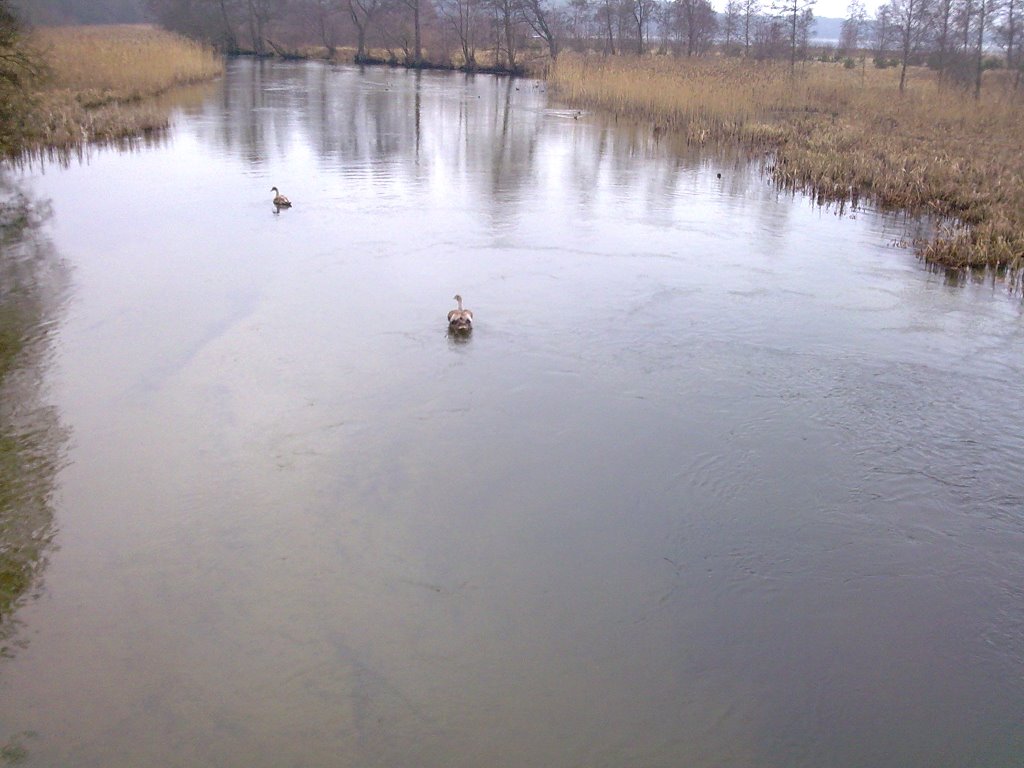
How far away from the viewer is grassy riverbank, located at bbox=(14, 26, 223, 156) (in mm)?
14414

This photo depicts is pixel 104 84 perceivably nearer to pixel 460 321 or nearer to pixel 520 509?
pixel 460 321

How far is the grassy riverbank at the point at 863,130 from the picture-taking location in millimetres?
Result: 10734

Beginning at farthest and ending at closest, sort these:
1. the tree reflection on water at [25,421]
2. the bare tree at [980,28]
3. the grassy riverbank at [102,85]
Result: 1. the bare tree at [980,28]
2. the grassy riverbank at [102,85]
3. the tree reflection on water at [25,421]

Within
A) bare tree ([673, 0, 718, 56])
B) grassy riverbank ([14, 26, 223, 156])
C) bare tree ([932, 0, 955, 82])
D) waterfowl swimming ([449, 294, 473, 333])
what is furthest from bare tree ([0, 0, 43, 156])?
bare tree ([673, 0, 718, 56])

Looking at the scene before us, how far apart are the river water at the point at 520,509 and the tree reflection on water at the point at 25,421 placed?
82 mm

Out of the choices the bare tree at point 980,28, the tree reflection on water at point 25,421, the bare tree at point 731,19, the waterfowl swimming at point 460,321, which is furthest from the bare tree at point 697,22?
the waterfowl swimming at point 460,321

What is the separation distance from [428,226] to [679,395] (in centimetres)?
499

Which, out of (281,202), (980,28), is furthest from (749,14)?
(281,202)

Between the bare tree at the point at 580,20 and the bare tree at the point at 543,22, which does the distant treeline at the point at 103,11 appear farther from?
the bare tree at the point at 580,20

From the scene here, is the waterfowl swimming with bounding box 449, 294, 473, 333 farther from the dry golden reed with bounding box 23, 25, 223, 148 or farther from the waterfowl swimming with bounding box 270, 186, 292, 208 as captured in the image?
the dry golden reed with bounding box 23, 25, 223, 148

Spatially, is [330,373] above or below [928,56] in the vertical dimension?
below

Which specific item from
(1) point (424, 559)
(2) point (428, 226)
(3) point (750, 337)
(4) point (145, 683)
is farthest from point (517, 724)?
(2) point (428, 226)

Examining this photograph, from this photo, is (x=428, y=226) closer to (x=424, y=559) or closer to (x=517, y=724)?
(x=424, y=559)

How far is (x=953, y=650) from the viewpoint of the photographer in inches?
151
